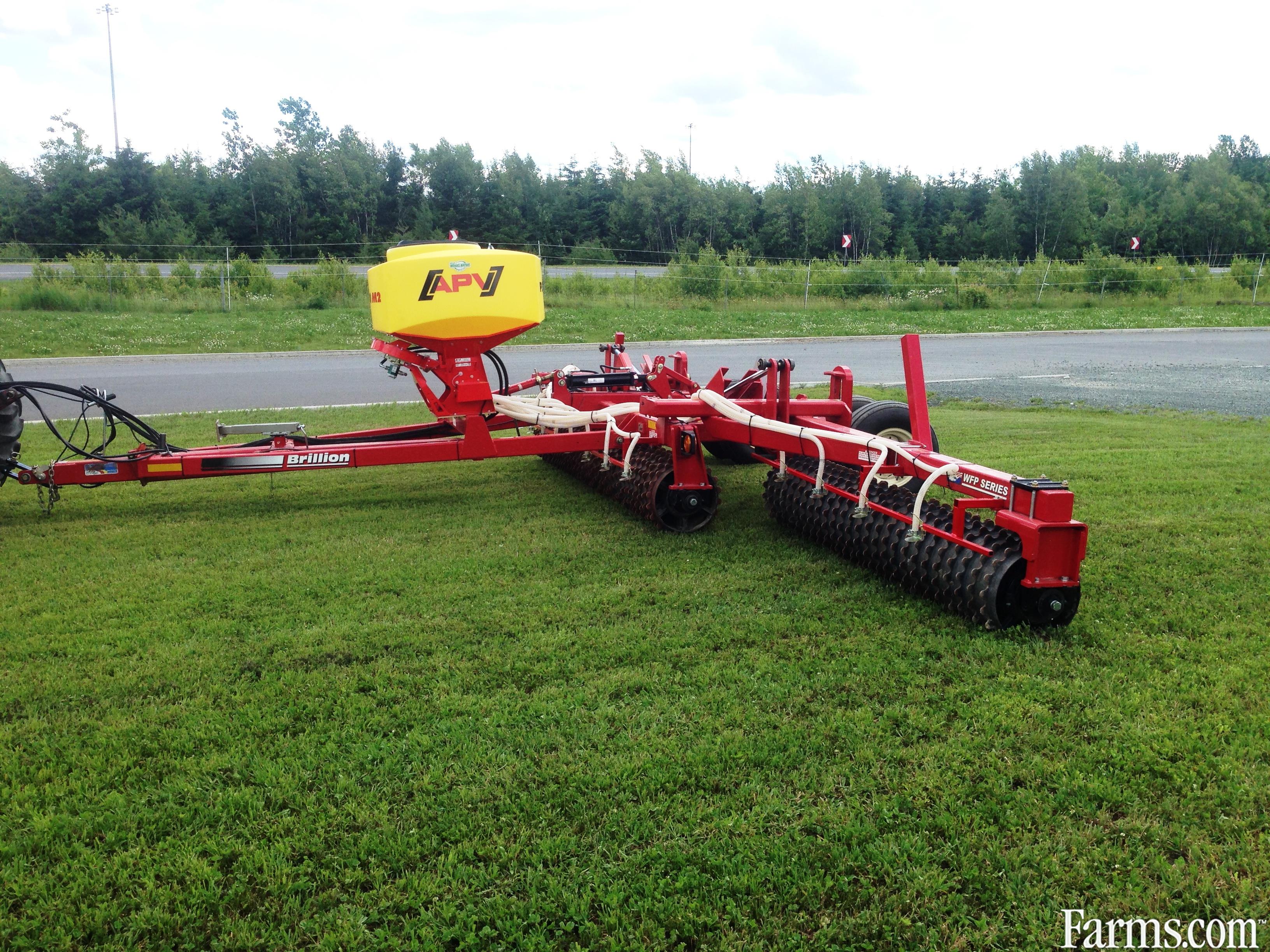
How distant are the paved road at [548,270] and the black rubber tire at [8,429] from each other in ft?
66.2

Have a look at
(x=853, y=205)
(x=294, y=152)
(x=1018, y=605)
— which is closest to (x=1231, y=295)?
(x=853, y=205)

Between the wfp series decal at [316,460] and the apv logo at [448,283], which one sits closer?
the wfp series decal at [316,460]

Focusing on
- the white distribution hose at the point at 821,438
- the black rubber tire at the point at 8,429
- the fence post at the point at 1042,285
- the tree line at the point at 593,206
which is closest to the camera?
the white distribution hose at the point at 821,438

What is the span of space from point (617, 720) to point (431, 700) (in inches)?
27.5

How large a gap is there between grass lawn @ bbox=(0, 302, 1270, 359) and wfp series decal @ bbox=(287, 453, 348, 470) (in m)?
11.6

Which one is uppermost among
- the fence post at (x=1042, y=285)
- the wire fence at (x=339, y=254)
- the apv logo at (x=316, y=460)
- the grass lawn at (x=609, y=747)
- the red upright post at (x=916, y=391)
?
the wire fence at (x=339, y=254)

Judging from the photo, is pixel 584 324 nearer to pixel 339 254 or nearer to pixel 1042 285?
pixel 1042 285

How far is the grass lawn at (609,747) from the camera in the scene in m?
2.33

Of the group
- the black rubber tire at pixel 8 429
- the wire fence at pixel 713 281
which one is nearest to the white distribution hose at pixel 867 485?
the black rubber tire at pixel 8 429

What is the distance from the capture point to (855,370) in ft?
46.8

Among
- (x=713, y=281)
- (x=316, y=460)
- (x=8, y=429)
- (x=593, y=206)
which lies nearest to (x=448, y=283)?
(x=316, y=460)

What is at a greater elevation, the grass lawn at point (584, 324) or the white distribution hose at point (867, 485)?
the grass lawn at point (584, 324)

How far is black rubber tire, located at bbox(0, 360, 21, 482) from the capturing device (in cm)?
554

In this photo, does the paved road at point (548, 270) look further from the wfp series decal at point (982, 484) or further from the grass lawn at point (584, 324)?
the wfp series decal at point (982, 484)
